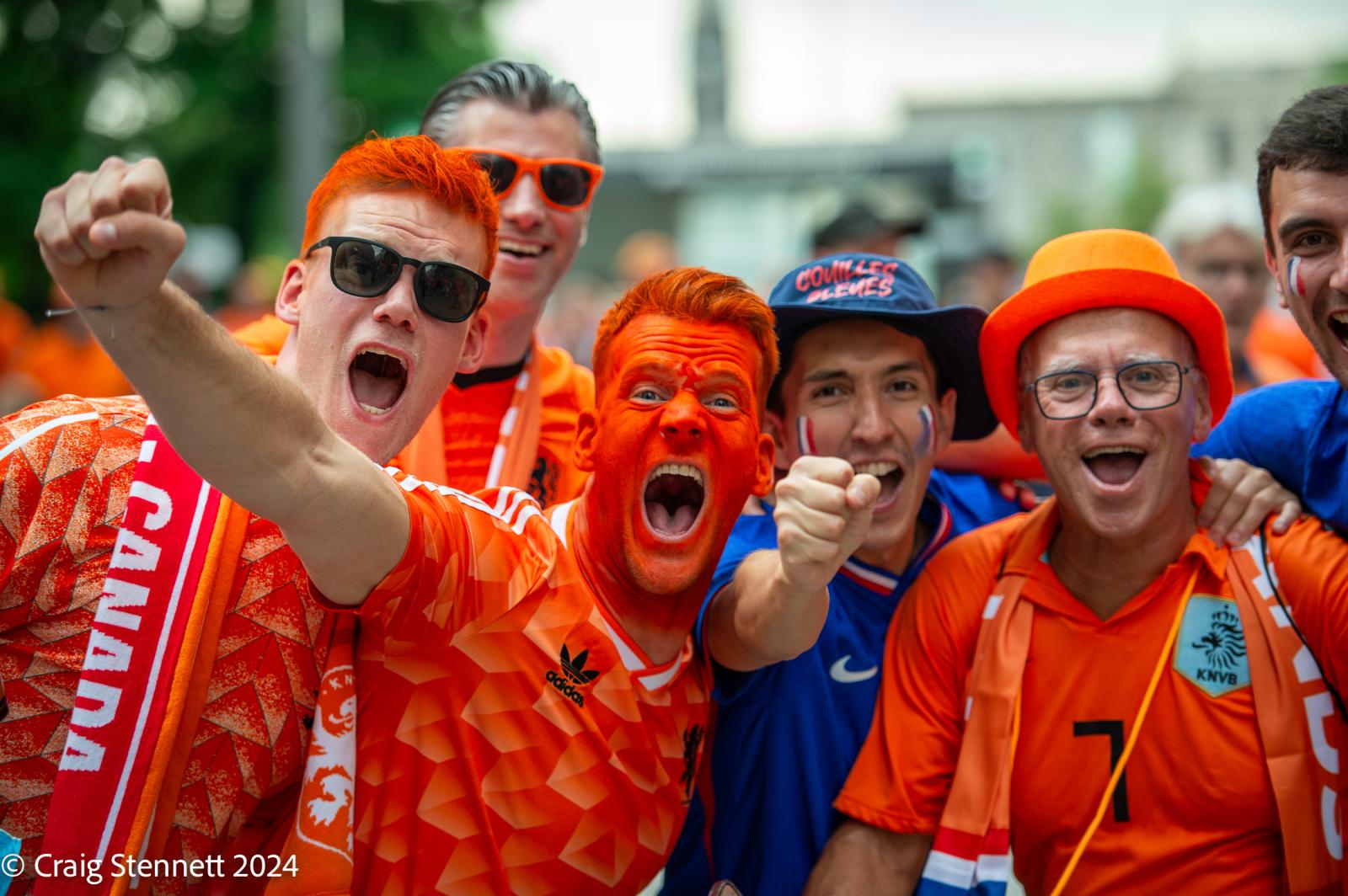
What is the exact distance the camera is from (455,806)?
2494mm

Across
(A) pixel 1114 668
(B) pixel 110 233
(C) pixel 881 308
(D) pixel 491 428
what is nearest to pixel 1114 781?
(A) pixel 1114 668

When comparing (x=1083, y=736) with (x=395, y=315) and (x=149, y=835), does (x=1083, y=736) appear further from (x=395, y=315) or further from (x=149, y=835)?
(x=149, y=835)

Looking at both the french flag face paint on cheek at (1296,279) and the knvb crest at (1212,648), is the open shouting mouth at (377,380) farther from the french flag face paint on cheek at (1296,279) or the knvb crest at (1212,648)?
the french flag face paint on cheek at (1296,279)

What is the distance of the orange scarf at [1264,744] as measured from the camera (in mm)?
2812

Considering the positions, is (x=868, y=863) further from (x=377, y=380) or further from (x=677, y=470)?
(x=377, y=380)

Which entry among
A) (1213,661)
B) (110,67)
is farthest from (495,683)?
(110,67)

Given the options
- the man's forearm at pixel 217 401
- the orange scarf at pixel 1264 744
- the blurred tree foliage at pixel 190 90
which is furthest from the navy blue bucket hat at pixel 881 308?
the blurred tree foliage at pixel 190 90

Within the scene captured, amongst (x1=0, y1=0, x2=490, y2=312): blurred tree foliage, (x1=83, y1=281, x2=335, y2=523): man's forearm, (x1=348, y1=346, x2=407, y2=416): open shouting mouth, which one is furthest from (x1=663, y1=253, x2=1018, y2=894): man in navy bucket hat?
(x1=0, y1=0, x2=490, y2=312): blurred tree foliage

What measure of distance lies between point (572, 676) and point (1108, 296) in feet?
5.19

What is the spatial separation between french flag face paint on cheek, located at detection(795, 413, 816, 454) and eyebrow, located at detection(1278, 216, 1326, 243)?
3.84ft

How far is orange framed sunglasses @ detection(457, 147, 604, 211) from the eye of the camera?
3.62m

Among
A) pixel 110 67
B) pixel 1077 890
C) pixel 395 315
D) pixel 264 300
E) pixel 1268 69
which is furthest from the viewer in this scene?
pixel 1268 69

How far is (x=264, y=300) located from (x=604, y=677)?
963 centimetres

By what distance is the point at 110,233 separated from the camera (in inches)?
70.9
